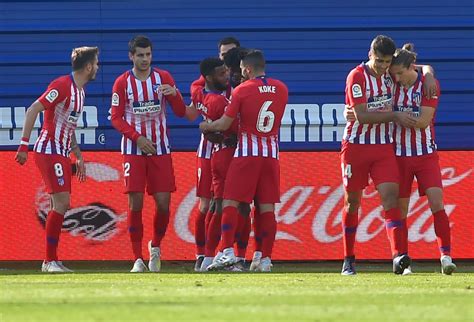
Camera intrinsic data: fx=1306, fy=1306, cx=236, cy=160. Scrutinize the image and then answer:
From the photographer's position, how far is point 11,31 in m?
13.5

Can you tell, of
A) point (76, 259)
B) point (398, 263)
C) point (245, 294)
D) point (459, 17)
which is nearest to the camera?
point (245, 294)

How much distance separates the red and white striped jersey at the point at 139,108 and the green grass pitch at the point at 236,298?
1.60 meters

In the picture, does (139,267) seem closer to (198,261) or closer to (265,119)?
(198,261)

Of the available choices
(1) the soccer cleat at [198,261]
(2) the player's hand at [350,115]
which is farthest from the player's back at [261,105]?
(1) the soccer cleat at [198,261]

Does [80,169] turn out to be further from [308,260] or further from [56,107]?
[308,260]

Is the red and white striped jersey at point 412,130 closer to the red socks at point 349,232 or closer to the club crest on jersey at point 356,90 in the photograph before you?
the club crest on jersey at point 356,90

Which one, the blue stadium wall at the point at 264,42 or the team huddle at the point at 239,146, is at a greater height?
the blue stadium wall at the point at 264,42

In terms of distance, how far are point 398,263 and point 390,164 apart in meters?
0.76

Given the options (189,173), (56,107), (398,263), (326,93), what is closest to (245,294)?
(398,263)

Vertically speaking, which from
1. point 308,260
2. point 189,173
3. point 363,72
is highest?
point 363,72

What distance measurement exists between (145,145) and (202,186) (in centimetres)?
80

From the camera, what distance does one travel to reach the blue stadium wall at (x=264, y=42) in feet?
43.9

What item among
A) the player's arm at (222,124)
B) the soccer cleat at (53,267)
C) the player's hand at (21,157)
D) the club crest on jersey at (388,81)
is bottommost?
the soccer cleat at (53,267)

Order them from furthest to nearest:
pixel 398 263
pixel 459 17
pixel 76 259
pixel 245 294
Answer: pixel 459 17 < pixel 76 259 < pixel 398 263 < pixel 245 294
